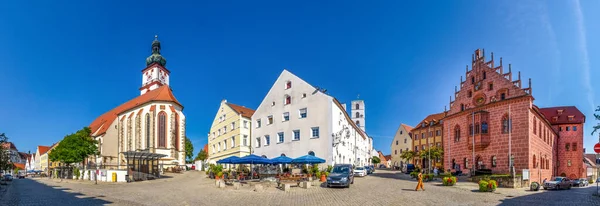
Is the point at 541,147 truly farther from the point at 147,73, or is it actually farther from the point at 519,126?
the point at 147,73

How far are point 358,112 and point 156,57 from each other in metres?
56.6

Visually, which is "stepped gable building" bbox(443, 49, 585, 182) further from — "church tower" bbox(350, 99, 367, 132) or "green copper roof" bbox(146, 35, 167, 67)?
"green copper roof" bbox(146, 35, 167, 67)

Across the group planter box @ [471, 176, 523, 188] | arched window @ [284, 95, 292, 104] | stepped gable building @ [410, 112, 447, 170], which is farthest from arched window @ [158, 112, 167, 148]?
planter box @ [471, 176, 523, 188]

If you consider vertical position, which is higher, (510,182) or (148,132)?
(148,132)

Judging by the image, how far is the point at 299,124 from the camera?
4716cm

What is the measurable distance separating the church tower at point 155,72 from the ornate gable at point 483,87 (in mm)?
63581

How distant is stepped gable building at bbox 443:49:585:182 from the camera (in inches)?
1535

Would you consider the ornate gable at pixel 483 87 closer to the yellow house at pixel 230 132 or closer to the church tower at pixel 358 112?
the yellow house at pixel 230 132

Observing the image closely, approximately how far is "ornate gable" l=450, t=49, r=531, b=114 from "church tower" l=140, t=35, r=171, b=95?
63.6 metres

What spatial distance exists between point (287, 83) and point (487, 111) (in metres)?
25.9

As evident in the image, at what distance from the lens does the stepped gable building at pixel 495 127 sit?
3900 cm

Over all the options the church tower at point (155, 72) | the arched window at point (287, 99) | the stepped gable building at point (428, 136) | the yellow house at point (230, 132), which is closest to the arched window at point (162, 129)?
the yellow house at point (230, 132)

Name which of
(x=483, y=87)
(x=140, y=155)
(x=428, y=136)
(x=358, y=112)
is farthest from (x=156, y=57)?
(x=483, y=87)

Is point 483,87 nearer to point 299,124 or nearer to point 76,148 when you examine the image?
point 299,124
